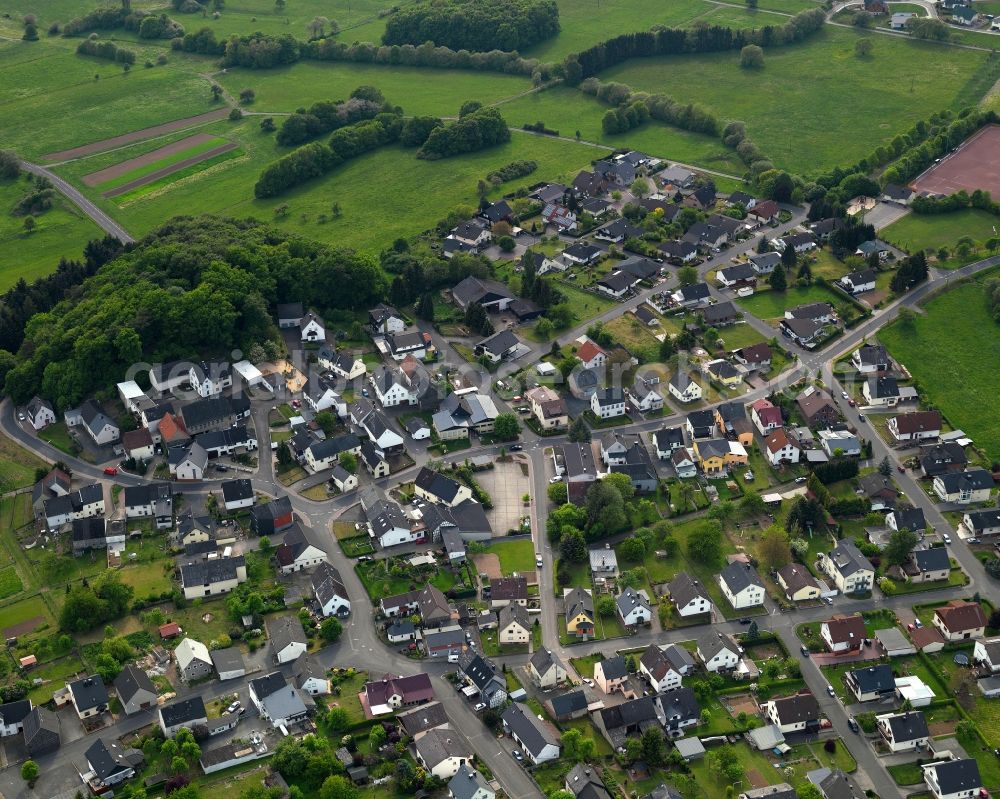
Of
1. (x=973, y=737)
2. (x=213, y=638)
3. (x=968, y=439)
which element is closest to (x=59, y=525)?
(x=213, y=638)

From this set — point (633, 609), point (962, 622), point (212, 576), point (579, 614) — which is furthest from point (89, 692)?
point (962, 622)

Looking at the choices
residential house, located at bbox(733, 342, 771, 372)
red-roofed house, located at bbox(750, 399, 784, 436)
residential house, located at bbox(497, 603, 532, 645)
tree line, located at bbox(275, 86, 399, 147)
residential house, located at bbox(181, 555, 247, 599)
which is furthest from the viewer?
tree line, located at bbox(275, 86, 399, 147)

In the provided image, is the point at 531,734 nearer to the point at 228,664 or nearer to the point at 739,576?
the point at 739,576

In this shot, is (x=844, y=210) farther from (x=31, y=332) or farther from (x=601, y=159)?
(x=31, y=332)

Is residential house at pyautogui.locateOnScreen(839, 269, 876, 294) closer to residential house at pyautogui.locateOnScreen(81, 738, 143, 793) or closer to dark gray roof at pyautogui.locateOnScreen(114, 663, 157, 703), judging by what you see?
dark gray roof at pyautogui.locateOnScreen(114, 663, 157, 703)

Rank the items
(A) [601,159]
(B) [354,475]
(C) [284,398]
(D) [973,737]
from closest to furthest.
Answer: (D) [973,737]
(B) [354,475]
(C) [284,398]
(A) [601,159]

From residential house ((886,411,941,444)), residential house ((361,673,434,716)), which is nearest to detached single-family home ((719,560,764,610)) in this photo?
residential house ((361,673,434,716))
